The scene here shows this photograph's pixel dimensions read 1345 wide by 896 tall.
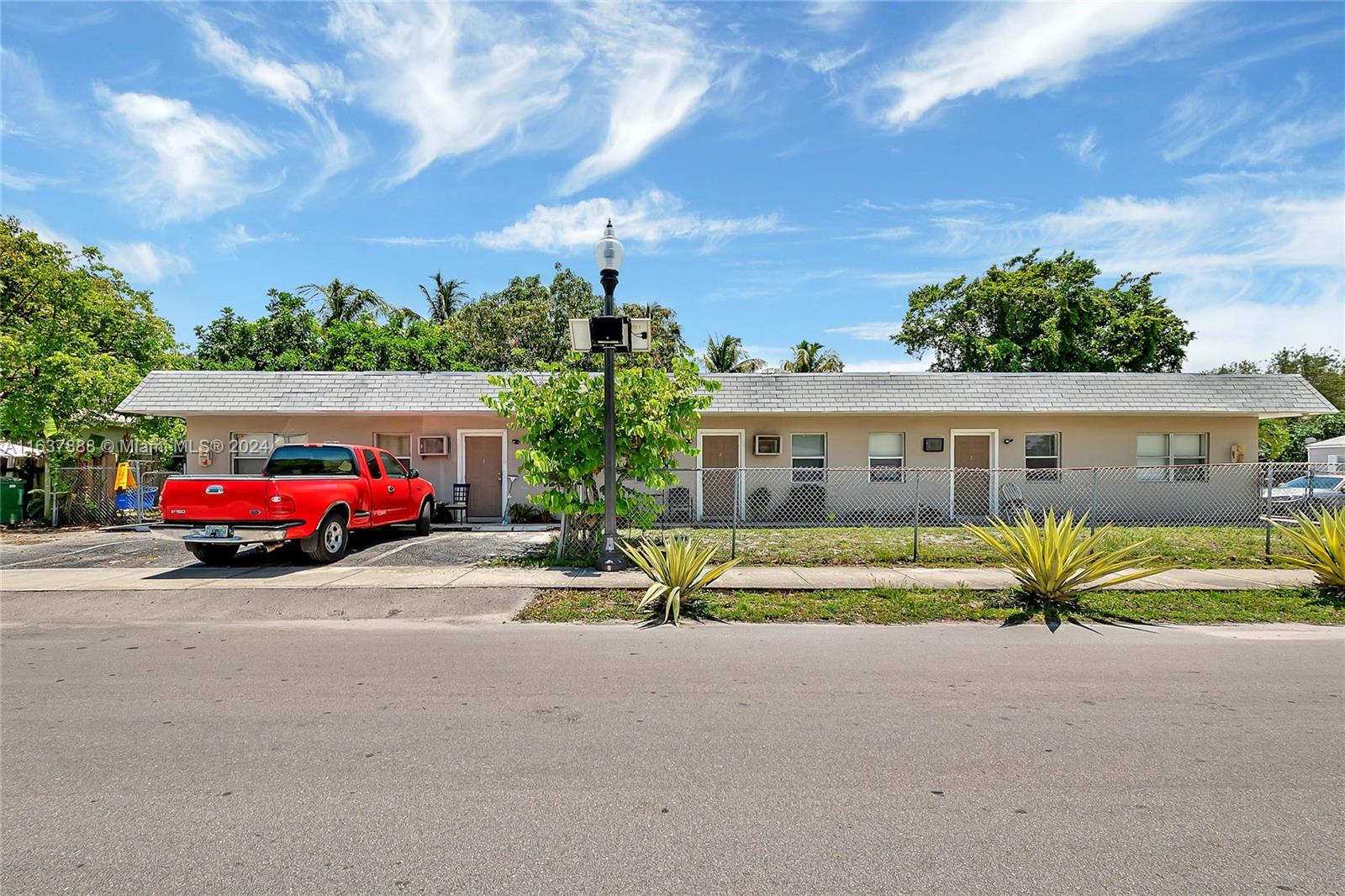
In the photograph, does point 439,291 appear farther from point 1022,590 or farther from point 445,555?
point 1022,590

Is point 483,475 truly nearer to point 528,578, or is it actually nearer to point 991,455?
point 528,578

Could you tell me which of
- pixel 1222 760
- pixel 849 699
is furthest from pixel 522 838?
pixel 1222 760

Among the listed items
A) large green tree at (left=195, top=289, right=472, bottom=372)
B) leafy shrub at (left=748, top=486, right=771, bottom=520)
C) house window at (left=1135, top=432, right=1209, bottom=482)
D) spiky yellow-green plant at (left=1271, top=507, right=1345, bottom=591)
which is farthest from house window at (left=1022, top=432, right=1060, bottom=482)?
large green tree at (left=195, top=289, right=472, bottom=372)

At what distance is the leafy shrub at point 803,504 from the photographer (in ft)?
55.1

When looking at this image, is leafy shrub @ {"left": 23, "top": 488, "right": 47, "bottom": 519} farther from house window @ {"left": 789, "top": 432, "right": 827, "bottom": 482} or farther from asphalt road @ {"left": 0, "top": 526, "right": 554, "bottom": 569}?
house window @ {"left": 789, "top": 432, "right": 827, "bottom": 482}

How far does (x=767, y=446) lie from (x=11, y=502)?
59.3ft

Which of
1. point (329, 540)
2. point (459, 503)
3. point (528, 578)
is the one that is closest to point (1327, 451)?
point (459, 503)

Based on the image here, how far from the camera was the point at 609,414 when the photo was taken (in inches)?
388

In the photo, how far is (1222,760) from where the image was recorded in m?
3.99

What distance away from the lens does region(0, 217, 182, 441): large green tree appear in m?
15.7

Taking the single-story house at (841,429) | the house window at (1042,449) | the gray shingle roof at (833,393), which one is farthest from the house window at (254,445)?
the house window at (1042,449)

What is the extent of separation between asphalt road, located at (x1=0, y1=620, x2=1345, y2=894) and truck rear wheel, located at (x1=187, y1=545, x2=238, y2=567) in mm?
4957

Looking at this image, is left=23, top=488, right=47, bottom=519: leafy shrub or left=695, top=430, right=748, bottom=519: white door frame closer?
left=23, top=488, right=47, bottom=519: leafy shrub

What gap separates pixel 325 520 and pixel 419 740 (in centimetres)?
783
